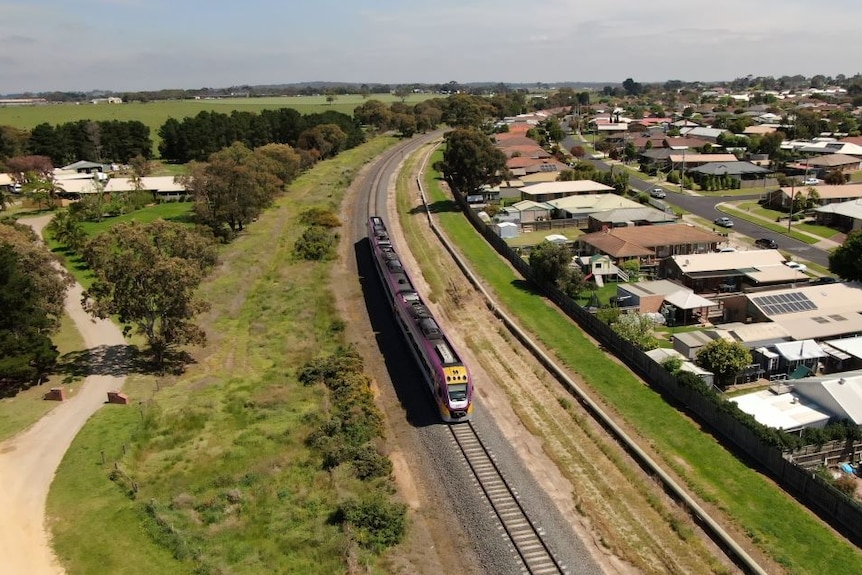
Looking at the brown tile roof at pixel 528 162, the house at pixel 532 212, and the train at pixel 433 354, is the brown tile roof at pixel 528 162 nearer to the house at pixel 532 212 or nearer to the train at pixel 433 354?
the house at pixel 532 212

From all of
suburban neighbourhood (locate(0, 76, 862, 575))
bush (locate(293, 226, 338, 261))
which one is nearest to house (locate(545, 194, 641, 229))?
suburban neighbourhood (locate(0, 76, 862, 575))

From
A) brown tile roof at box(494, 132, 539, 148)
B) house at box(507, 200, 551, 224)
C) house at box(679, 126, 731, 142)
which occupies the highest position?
house at box(679, 126, 731, 142)

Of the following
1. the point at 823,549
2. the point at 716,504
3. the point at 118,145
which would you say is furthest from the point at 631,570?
the point at 118,145

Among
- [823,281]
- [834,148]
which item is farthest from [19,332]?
[834,148]

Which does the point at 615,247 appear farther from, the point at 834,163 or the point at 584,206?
the point at 834,163

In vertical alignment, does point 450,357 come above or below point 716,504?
above

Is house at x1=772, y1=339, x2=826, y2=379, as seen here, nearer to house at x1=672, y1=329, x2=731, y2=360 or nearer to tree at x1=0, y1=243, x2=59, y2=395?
house at x1=672, y1=329, x2=731, y2=360

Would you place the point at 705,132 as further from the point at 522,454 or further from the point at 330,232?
the point at 522,454
